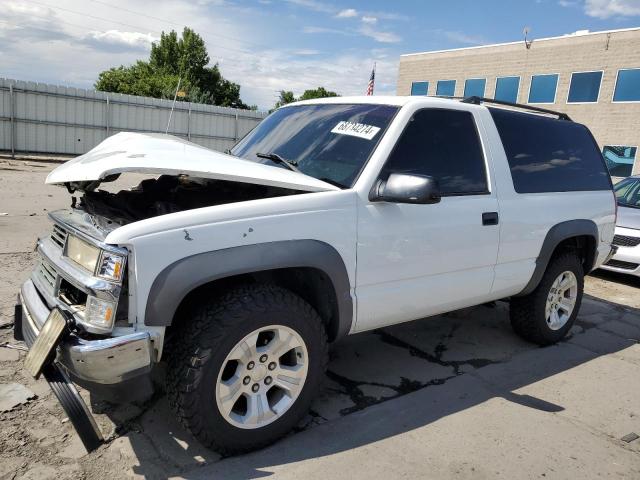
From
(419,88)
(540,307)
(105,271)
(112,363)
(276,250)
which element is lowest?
(540,307)

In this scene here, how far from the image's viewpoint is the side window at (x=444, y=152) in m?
3.31

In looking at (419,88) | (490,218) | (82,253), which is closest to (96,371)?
(82,253)

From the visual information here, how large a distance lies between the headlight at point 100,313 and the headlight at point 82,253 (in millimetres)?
172

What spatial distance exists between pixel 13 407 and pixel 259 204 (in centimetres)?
189

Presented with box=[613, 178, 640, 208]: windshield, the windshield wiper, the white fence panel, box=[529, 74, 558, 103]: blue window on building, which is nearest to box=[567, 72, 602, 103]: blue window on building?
box=[529, 74, 558, 103]: blue window on building

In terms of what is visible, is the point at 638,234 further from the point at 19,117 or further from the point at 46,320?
the point at 19,117

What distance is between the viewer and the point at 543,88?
2734cm

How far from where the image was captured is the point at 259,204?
2.67m

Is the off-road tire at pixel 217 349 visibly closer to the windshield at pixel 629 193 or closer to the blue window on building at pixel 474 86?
the windshield at pixel 629 193

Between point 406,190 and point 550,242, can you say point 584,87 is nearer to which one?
point 550,242

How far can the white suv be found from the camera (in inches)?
93.7

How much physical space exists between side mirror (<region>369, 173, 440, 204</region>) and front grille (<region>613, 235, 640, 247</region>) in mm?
5614

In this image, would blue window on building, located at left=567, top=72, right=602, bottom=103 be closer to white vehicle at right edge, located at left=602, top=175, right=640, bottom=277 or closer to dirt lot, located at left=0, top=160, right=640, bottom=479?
white vehicle at right edge, located at left=602, top=175, right=640, bottom=277

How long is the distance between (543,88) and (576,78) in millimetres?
1750
